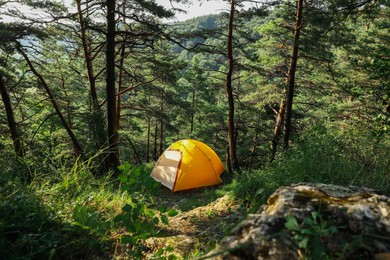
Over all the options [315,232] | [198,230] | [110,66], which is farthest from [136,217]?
[110,66]

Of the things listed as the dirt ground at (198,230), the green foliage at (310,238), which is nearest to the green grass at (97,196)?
the dirt ground at (198,230)

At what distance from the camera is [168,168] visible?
30.4ft

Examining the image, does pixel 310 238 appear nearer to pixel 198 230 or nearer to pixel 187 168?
pixel 198 230

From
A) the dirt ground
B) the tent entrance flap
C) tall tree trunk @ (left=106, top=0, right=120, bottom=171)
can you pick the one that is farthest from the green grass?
the tent entrance flap

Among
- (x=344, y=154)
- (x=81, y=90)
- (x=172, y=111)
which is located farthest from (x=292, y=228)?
(x=172, y=111)

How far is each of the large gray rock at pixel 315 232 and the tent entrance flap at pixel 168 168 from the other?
720 cm

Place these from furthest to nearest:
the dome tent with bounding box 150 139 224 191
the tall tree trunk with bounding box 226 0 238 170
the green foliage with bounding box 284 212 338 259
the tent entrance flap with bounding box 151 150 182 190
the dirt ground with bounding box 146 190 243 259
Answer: the tall tree trunk with bounding box 226 0 238 170, the tent entrance flap with bounding box 151 150 182 190, the dome tent with bounding box 150 139 224 191, the dirt ground with bounding box 146 190 243 259, the green foliage with bounding box 284 212 338 259

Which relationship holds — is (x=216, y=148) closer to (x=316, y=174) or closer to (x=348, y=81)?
(x=348, y=81)

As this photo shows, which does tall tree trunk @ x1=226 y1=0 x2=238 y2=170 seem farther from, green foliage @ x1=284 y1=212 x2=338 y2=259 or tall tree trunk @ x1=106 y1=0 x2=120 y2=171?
green foliage @ x1=284 y1=212 x2=338 y2=259

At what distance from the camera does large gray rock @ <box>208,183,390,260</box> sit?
1.32 m

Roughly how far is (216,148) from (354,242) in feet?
67.5

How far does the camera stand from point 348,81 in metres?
13.4

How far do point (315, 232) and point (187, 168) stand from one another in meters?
7.65

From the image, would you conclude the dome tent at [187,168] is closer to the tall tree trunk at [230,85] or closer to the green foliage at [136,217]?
the tall tree trunk at [230,85]
